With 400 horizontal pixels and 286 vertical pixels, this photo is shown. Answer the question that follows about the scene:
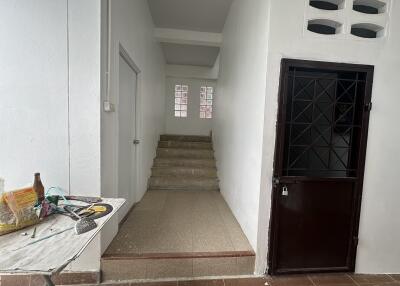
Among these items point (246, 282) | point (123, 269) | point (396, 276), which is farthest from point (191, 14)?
point (396, 276)

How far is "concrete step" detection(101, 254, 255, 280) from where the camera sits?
1.72m

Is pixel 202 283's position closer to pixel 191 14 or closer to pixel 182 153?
pixel 182 153

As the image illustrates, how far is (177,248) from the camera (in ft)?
6.25

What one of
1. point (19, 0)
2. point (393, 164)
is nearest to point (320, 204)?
point (393, 164)

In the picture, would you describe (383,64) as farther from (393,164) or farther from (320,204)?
(320,204)

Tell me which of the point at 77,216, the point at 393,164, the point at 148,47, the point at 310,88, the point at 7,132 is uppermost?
the point at 148,47

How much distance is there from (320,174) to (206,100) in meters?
4.41

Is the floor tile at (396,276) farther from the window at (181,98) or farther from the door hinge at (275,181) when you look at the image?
the window at (181,98)

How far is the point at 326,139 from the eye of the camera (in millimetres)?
1882

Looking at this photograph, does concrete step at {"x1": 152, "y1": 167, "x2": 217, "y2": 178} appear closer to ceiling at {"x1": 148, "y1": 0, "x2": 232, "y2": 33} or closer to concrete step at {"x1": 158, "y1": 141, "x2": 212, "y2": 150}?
concrete step at {"x1": 158, "y1": 141, "x2": 212, "y2": 150}

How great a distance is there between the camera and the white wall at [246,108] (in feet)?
6.05

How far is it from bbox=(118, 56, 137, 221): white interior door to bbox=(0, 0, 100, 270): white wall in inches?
21.4

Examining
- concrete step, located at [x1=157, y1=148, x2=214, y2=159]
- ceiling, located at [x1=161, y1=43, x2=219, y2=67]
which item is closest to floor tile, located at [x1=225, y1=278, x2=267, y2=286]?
concrete step, located at [x1=157, y1=148, x2=214, y2=159]

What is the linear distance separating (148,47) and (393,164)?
3.30 meters
